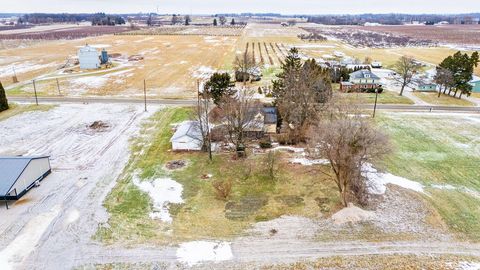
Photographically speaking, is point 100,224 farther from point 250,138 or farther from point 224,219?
point 250,138

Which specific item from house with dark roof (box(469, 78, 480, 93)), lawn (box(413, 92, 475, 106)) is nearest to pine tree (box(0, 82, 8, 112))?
lawn (box(413, 92, 475, 106))

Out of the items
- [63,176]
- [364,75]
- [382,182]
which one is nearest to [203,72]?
[364,75]

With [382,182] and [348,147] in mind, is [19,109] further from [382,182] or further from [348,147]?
[382,182]

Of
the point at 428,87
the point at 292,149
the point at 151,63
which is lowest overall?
the point at 292,149

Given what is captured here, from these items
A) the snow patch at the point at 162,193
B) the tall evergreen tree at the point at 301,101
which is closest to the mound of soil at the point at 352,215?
the snow patch at the point at 162,193

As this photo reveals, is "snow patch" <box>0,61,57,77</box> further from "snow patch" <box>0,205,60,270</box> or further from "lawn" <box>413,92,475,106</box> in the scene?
"lawn" <box>413,92,475,106</box>

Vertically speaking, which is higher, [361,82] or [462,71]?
[462,71]
